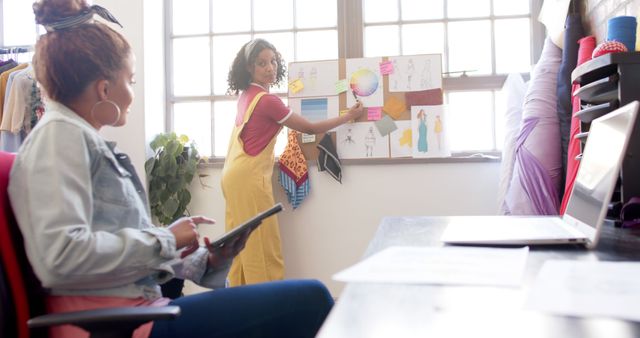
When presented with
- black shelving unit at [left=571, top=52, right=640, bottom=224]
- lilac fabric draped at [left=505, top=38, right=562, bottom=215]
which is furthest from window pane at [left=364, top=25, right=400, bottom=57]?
black shelving unit at [left=571, top=52, right=640, bottom=224]

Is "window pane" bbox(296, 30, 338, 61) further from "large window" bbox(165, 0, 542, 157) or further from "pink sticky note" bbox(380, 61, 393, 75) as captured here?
"pink sticky note" bbox(380, 61, 393, 75)

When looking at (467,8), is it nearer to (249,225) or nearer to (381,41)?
(381,41)

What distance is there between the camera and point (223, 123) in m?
3.42

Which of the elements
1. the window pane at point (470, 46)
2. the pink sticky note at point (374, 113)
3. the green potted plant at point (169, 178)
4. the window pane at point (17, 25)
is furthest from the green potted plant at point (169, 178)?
the window pane at point (470, 46)

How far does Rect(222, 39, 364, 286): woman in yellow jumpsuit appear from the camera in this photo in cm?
275

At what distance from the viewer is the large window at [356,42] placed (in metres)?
3.17

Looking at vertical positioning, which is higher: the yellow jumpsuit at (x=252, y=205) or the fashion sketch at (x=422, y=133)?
the fashion sketch at (x=422, y=133)

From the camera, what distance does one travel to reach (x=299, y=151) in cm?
306

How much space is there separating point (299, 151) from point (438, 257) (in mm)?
2214

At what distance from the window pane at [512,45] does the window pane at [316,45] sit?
976 mm

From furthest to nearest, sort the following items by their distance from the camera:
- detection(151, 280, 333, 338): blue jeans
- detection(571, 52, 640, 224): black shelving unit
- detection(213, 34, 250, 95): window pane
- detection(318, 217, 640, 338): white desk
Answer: detection(213, 34, 250, 95): window pane
detection(571, 52, 640, 224): black shelving unit
detection(151, 280, 333, 338): blue jeans
detection(318, 217, 640, 338): white desk

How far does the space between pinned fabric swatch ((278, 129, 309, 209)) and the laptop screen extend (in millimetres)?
1890

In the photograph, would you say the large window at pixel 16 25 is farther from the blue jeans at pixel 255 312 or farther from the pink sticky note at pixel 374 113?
the blue jeans at pixel 255 312

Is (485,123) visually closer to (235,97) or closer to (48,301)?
(235,97)
